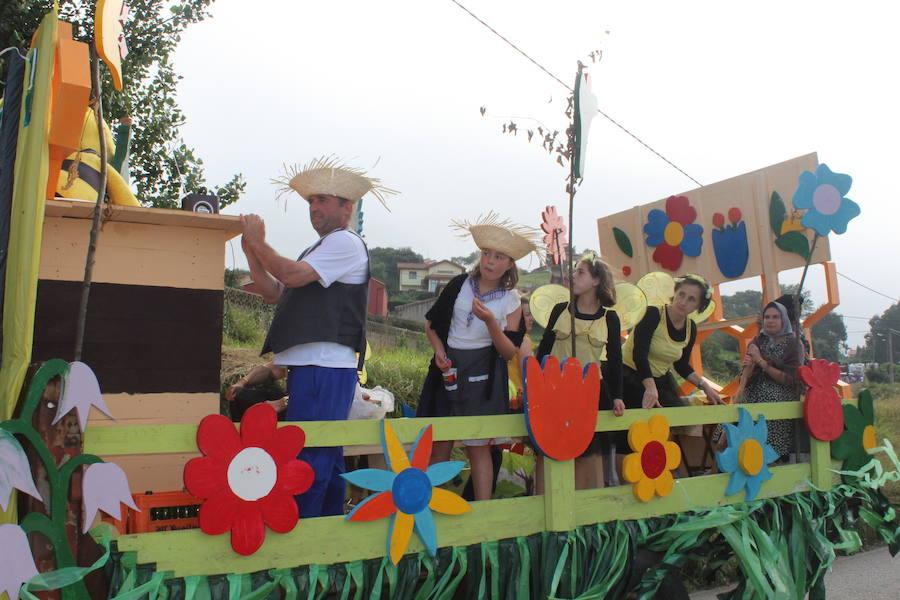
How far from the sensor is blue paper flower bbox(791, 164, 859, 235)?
3.91 meters

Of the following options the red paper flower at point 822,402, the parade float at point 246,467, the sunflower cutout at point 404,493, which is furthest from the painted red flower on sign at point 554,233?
the sunflower cutout at point 404,493

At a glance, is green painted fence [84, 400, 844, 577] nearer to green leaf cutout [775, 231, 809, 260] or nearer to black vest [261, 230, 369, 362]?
black vest [261, 230, 369, 362]

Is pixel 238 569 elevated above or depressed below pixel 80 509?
below

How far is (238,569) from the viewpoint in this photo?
87.6 inches

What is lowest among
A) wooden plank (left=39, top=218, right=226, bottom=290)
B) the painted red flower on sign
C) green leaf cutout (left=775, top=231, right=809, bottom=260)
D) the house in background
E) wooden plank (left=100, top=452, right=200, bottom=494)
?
wooden plank (left=100, top=452, right=200, bottom=494)

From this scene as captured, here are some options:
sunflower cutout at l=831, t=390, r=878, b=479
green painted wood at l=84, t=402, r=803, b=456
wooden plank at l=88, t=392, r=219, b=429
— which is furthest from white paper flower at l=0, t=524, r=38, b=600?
sunflower cutout at l=831, t=390, r=878, b=479

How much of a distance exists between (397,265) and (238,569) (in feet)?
204

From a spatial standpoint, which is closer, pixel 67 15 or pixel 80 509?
pixel 80 509

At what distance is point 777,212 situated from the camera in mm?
5352

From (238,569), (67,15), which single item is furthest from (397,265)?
(238,569)

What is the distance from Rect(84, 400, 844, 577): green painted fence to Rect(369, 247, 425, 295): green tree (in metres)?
55.3

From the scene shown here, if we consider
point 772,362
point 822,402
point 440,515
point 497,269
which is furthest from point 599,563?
point 772,362

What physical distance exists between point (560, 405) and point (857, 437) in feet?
6.93

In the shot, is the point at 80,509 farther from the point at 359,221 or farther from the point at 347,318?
the point at 359,221
